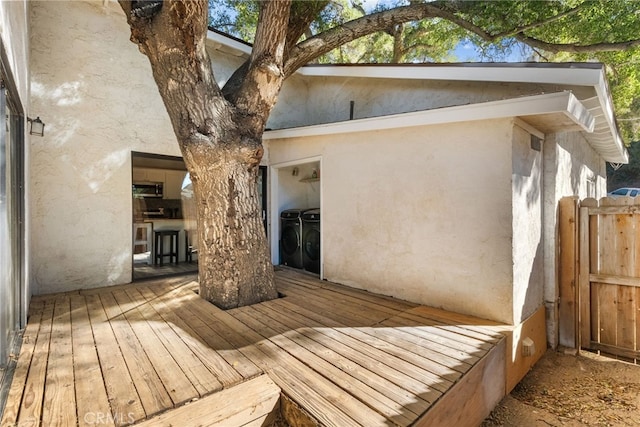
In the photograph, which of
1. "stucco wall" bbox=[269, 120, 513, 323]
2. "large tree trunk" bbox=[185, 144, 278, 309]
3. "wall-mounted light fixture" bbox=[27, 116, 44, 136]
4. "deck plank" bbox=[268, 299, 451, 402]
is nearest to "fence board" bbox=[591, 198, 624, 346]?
"stucco wall" bbox=[269, 120, 513, 323]

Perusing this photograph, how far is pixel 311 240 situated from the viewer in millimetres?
5508

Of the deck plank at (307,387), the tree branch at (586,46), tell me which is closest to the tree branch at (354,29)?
the tree branch at (586,46)

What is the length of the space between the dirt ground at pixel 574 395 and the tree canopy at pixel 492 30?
5098 mm

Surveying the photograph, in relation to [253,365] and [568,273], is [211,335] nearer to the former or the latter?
[253,365]

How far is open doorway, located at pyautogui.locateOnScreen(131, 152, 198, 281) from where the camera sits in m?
5.25

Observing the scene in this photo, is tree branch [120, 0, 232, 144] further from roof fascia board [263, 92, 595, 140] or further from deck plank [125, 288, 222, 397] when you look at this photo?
deck plank [125, 288, 222, 397]

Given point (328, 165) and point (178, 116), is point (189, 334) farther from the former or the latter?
point (328, 165)

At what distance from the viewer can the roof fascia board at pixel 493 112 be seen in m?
2.77

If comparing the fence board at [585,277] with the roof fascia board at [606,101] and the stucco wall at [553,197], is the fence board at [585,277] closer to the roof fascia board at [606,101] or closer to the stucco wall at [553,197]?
the stucco wall at [553,197]

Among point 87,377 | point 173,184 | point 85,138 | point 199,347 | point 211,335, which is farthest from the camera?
point 173,184

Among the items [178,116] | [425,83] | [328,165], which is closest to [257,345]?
[178,116]

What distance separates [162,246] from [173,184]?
1458 mm

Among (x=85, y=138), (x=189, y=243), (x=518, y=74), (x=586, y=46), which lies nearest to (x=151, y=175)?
(x=189, y=243)

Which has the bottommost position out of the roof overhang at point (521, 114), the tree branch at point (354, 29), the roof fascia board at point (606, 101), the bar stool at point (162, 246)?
the bar stool at point (162, 246)
